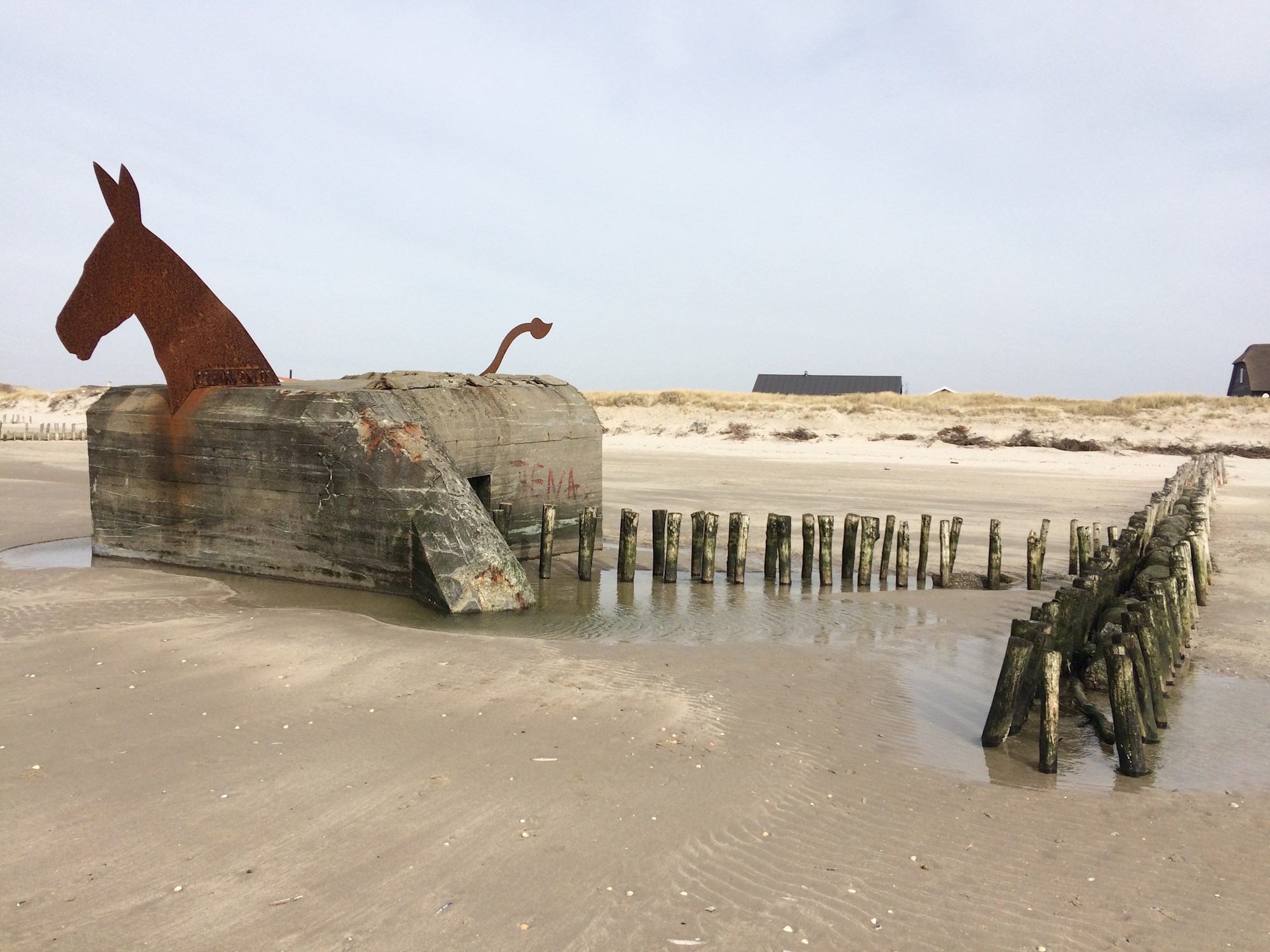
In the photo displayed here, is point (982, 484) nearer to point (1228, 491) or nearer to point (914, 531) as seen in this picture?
point (1228, 491)

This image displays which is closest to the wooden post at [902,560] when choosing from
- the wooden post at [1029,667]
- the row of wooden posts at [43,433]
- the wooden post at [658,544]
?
the wooden post at [658,544]

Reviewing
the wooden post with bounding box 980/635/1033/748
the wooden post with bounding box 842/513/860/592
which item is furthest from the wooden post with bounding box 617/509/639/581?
the wooden post with bounding box 980/635/1033/748

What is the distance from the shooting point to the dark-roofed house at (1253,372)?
173 feet

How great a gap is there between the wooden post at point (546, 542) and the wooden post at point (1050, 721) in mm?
6724

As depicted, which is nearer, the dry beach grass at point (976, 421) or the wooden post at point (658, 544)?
the wooden post at point (658, 544)

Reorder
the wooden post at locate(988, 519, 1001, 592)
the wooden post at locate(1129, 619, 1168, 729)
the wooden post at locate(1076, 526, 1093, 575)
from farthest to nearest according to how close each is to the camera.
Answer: the wooden post at locate(1076, 526, 1093, 575)
the wooden post at locate(988, 519, 1001, 592)
the wooden post at locate(1129, 619, 1168, 729)

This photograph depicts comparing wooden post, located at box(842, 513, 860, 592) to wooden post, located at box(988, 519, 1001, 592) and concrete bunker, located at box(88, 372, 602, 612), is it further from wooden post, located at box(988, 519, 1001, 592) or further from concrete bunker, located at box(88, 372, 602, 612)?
concrete bunker, located at box(88, 372, 602, 612)

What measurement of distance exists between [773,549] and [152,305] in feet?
25.9

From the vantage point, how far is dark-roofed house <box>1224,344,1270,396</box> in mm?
52625

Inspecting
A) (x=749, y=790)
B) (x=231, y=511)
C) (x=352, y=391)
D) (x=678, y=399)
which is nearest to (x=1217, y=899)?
(x=749, y=790)

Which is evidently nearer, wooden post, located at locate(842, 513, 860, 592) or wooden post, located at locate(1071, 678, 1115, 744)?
wooden post, located at locate(1071, 678, 1115, 744)

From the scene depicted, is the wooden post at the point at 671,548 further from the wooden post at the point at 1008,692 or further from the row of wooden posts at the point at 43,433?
the row of wooden posts at the point at 43,433

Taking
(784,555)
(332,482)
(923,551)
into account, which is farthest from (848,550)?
(332,482)

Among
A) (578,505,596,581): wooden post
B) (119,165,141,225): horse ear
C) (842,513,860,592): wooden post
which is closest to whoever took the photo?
(119,165,141,225): horse ear
